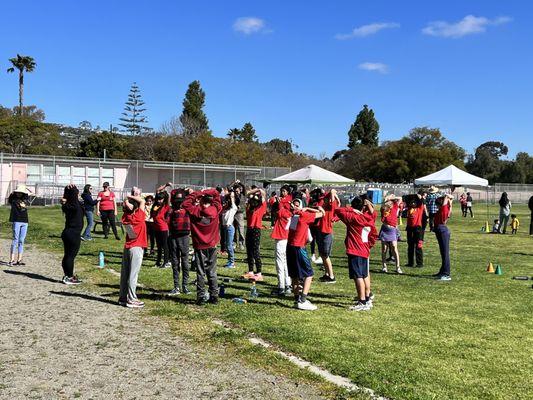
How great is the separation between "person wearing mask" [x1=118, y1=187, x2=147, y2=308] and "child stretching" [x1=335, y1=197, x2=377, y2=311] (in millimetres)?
3147

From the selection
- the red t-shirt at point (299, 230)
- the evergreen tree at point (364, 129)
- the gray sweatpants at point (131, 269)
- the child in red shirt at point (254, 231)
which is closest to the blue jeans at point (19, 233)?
the gray sweatpants at point (131, 269)

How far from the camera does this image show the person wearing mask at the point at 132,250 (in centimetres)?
823

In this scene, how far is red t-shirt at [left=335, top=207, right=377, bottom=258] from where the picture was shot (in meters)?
8.10

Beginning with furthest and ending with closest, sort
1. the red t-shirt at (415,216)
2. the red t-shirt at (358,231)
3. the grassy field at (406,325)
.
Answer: the red t-shirt at (415,216) < the red t-shirt at (358,231) < the grassy field at (406,325)

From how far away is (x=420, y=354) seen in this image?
19.9 ft

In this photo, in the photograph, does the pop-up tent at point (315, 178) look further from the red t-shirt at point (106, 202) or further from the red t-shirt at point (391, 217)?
the red t-shirt at point (391, 217)

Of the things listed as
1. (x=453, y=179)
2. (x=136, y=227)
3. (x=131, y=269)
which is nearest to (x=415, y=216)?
(x=136, y=227)

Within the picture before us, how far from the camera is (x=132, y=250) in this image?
27.0ft

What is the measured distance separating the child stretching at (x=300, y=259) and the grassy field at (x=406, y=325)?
10.4 inches

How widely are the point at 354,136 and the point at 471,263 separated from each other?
264 feet

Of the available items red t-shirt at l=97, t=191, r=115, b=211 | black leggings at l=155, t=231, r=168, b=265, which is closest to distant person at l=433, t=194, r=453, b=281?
black leggings at l=155, t=231, r=168, b=265

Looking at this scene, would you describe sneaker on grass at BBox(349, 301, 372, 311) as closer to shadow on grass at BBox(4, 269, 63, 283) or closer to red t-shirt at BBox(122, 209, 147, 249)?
red t-shirt at BBox(122, 209, 147, 249)

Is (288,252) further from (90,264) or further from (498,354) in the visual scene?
(90,264)

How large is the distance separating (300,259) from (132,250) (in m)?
2.60
